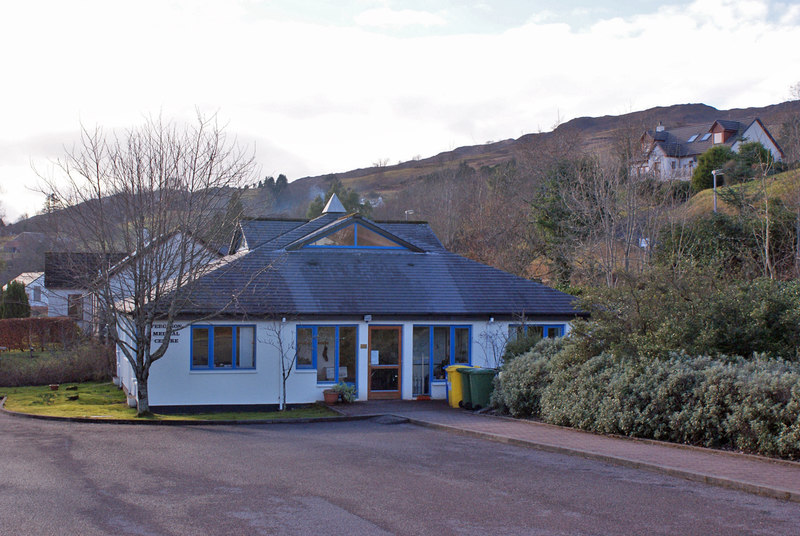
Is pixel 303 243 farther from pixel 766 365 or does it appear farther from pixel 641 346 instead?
pixel 766 365

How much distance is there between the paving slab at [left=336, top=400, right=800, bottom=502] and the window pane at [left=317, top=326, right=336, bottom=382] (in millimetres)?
3588

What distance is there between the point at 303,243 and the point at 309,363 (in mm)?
4487

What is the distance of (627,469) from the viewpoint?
11195 mm

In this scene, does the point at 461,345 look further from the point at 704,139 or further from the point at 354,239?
the point at 704,139

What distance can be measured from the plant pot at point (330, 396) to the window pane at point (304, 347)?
0.92 meters

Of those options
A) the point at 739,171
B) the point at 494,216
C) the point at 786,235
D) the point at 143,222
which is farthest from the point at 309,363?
the point at 739,171

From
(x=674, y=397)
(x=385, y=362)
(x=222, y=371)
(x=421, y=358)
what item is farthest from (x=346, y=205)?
(x=674, y=397)

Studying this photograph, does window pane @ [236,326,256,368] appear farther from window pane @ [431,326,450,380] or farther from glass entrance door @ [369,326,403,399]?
window pane @ [431,326,450,380]

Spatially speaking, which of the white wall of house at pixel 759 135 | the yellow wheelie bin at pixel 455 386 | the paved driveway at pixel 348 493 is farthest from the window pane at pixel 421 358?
the white wall of house at pixel 759 135

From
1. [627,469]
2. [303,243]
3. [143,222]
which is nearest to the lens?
[627,469]

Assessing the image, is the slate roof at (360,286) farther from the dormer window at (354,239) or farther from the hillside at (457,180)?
the hillside at (457,180)

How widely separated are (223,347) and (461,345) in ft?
22.7

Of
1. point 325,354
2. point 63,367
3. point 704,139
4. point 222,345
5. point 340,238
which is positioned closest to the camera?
point 222,345

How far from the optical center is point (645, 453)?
12.1 m
